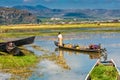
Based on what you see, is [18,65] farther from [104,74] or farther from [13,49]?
[104,74]

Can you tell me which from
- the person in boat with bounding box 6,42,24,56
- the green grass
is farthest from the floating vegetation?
the green grass

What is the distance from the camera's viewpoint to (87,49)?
168 ft

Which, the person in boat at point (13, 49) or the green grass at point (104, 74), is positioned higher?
the green grass at point (104, 74)

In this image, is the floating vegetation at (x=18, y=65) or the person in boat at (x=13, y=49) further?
the person in boat at (x=13, y=49)

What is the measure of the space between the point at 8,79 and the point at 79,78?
5641 mm

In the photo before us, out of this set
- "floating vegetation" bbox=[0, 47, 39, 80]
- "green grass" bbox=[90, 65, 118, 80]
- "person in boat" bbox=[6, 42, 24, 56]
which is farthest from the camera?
"person in boat" bbox=[6, 42, 24, 56]

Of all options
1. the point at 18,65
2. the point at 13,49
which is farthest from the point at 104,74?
the point at 13,49

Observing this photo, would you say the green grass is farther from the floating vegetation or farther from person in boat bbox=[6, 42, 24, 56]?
person in boat bbox=[6, 42, 24, 56]

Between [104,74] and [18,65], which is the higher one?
[104,74]

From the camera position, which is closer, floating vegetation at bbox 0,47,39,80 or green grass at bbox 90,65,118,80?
green grass at bbox 90,65,118,80

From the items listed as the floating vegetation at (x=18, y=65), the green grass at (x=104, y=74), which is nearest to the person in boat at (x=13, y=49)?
the floating vegetation at (x=18, y=65)

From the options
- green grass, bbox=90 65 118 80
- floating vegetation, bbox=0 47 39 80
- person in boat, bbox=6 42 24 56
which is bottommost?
floating vegetation, bbox=0 47 39 80

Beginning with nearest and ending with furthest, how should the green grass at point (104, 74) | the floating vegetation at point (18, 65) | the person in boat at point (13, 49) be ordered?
the green grass at point (104, 74)
the floating vegetation at point (18, 65)
the person in boat at point (13, 49)

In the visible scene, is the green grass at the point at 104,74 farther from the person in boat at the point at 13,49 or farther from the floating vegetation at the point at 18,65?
the person in boat at the point at 13,49
